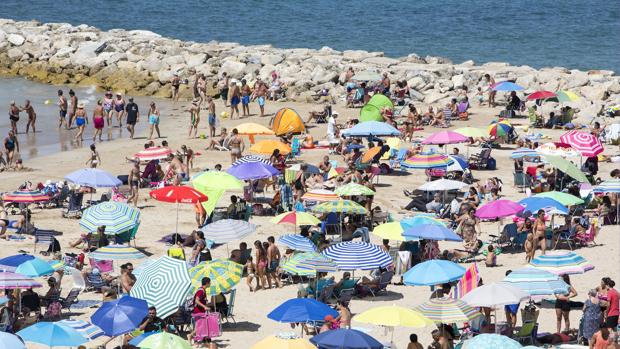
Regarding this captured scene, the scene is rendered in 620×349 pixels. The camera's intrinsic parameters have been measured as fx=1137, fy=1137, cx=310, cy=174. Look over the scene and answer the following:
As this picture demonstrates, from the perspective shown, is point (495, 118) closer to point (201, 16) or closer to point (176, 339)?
point (176, 339)

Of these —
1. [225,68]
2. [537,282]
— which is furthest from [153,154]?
[225,68]

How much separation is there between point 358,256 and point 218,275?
2500mm

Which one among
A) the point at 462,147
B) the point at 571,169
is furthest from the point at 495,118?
the point at 571,169

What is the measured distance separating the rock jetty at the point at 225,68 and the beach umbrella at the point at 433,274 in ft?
59.0

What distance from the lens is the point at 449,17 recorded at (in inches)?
3002

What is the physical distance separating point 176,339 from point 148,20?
6381cm

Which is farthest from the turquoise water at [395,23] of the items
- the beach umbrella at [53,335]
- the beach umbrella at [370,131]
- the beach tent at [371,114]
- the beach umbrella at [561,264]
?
the beach umbrella at [53,335]

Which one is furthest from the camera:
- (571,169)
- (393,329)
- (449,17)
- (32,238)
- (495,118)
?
(449,17)

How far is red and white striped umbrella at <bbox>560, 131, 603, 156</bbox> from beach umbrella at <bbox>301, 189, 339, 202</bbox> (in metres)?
6.76

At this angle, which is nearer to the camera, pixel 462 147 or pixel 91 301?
pixel 91 301

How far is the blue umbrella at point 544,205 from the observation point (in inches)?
870

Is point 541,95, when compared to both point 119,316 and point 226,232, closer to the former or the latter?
point 226,232

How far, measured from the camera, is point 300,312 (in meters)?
16.0

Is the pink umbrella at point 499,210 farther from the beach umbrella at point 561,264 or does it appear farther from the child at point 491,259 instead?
the beach umbrella at point 561,264
